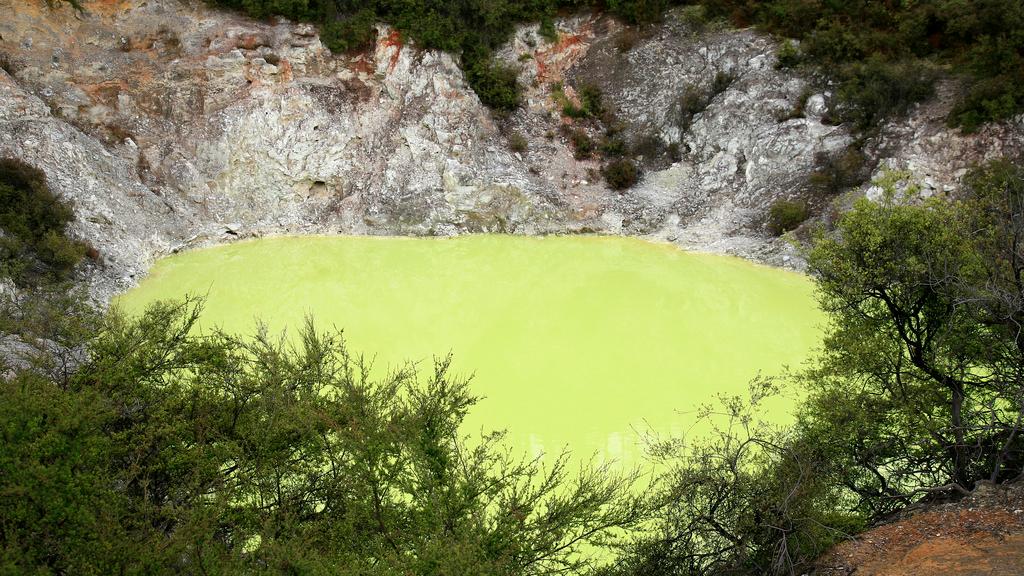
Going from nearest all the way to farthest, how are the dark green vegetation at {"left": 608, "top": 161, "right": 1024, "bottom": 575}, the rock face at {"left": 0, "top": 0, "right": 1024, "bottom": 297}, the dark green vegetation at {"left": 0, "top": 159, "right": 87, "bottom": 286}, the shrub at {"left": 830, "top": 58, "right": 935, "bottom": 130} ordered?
→ the dark green vegetation at {"left": 608, "top": 161, "right": 1024, "bottom": 575}
the dark green vegetation at {"left": 0, "top": 159, "right": 87, "bottom": 286}
the shrub at {"left": 830, "top": 58, "right": 935, "bottom": 130}
the rock face at {"left": 0, "top": 0, "right": 1024, "bottom": 297}

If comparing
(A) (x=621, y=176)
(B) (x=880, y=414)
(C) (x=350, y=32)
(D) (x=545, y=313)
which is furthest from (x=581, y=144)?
(B) (x=880, y=414)

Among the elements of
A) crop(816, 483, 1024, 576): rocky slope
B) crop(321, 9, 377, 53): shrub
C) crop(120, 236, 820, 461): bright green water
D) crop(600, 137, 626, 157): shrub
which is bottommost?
crop(816, 483, 1024, 576): rocky slope

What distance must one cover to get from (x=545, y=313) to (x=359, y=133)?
1046cm

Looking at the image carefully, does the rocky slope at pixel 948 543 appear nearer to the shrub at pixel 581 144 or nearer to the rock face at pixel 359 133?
the rock face at pixel 359 133

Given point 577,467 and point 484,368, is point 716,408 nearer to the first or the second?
point 577,467

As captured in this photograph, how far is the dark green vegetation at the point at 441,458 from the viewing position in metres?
7.84

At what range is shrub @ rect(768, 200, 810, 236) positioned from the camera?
73.0ft

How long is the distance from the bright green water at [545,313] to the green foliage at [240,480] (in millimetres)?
4809

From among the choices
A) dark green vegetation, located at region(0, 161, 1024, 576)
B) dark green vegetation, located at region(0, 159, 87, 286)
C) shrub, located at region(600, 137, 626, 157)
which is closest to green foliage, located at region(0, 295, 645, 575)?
dark green vegetation, located at region(0, 161, 1024, 576)

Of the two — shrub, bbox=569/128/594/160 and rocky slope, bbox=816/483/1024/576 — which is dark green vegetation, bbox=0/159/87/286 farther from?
rocky slope, bbox=816/483/1024/576

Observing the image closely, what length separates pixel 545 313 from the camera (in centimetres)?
1995

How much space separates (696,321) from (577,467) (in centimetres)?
698

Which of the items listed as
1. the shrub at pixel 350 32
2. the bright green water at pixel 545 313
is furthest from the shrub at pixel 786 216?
the shrub at pixel 350 32

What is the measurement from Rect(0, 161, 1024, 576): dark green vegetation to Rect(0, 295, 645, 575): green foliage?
3cm
